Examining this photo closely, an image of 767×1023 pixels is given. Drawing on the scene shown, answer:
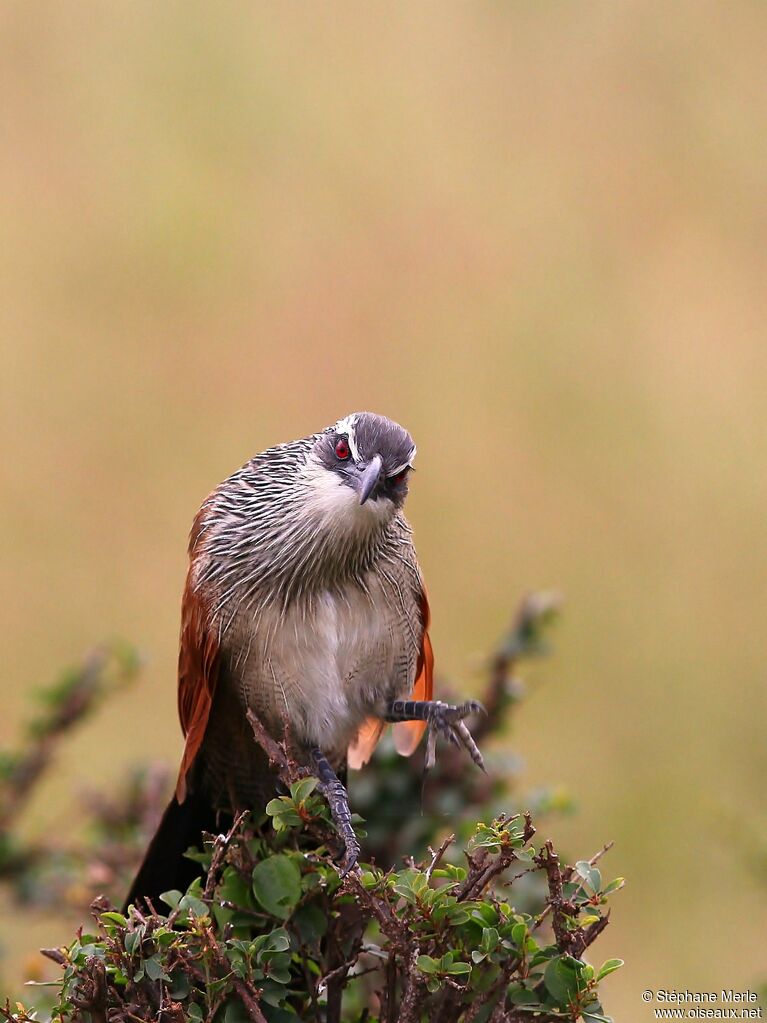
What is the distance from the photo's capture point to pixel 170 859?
1.60 metres

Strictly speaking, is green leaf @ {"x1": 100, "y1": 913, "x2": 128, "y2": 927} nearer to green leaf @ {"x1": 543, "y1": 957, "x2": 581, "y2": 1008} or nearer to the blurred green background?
green leaf @ {"x1": 543, "y1": 957, "x2": 581, "y2": 1008}

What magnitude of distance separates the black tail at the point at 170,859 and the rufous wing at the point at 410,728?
237 millimetres

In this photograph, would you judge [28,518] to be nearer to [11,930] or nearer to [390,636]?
[11,930]

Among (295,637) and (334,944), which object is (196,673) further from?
(334,944)

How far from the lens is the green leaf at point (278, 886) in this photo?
1.21 meters

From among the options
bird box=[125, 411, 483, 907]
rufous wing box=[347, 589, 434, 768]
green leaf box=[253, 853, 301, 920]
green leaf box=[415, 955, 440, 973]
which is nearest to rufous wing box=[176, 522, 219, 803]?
bird box=[125, 411, 483, 907]

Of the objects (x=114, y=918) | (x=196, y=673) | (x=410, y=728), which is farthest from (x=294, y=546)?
(x=114, y=918)

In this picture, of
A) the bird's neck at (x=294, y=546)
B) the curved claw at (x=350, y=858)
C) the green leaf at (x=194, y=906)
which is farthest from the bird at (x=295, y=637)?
the green leaf at (x=194, y=906)

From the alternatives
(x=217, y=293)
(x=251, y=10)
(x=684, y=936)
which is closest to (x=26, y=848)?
(x=684, y=936)

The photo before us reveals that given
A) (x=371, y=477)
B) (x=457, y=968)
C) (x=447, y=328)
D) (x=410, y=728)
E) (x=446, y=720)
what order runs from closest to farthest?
(x=457, y=968) < (x=371, y=477) < (x=446, y=720) < (x=410, y=728) < (x=447, y=328)

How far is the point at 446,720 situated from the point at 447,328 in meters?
3.49

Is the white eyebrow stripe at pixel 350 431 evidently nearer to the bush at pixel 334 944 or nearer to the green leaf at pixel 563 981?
the bush at pixel 334 944

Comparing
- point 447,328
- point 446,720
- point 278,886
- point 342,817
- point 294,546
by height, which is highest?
point 447,328

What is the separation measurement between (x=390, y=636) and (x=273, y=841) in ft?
1.19
